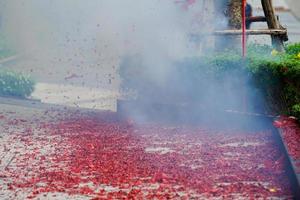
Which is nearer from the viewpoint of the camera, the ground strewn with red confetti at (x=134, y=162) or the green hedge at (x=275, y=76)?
the ground strewn with red confetti at (x=134, y=162)

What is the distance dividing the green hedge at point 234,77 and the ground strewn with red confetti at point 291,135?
211 millimetres

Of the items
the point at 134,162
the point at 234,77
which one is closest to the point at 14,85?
the point at 234,77

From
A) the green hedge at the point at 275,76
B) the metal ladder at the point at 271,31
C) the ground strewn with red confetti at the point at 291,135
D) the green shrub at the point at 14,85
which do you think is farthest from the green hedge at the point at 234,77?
the green shrub at the point at 14,85

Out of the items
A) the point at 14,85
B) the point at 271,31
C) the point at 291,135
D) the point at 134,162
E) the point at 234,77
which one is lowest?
the point at 134,162

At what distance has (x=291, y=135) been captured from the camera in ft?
25.5

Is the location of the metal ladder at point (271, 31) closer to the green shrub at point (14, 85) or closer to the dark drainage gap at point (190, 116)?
the dark drainage gap at point (190, 116)

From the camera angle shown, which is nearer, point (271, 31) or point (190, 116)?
point (190, 116)

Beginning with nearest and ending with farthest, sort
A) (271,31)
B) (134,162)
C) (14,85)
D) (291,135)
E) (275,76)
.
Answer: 1. (134,162)
2. (291,135)
3. (275,76)
4. (271,31)
5. (14,85)

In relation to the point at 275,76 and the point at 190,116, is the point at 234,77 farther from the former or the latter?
the point at 190,116

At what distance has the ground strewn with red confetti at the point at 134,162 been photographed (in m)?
6.37

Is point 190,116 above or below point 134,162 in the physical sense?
above

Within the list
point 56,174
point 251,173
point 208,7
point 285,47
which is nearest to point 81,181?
point 56,174

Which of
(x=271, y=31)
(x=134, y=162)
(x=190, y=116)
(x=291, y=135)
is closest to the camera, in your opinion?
(x=134, y=162)

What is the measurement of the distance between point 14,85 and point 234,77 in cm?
465
